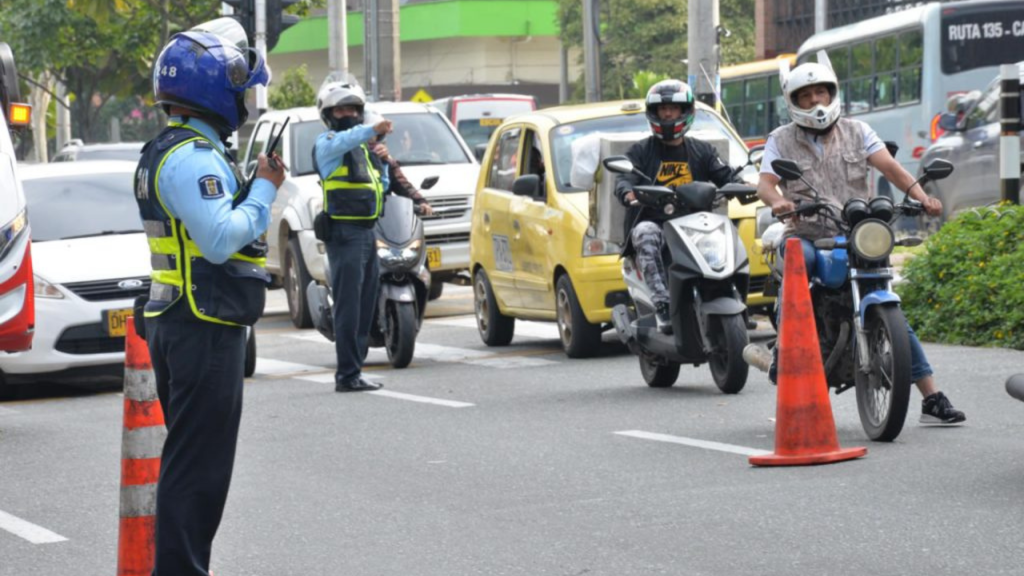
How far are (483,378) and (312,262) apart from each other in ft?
16.8

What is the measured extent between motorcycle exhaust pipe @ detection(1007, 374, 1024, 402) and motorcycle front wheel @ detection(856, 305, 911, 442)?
36.2 inches

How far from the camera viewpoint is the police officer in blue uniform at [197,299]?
5.13m

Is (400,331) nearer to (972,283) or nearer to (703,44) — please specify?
(972,283)

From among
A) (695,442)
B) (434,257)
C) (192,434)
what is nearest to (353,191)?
(695,442)

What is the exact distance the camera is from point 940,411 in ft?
29.0

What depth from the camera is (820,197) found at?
350 inches

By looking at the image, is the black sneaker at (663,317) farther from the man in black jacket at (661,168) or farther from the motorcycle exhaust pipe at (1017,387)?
the motorcycle exhaust pipe at (1017,387)

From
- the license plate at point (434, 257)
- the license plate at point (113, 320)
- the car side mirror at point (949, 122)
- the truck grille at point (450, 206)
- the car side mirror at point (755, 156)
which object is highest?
the car side mirror at point (949, 122)

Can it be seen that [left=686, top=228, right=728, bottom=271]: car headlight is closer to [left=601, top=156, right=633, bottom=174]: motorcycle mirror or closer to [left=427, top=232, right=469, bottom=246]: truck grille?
[left=601, top=156, right=633, bottom=174]: motorcycle mirror

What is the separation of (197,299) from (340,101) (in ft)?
21.5

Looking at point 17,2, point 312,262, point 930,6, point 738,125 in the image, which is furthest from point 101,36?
point 312,262

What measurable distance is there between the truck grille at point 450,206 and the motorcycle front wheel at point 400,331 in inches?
174

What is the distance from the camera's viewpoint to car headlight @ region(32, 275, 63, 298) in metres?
12.4

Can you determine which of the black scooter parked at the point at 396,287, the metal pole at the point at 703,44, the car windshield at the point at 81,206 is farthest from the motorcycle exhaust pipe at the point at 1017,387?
the metal pole at the point at 703,44
